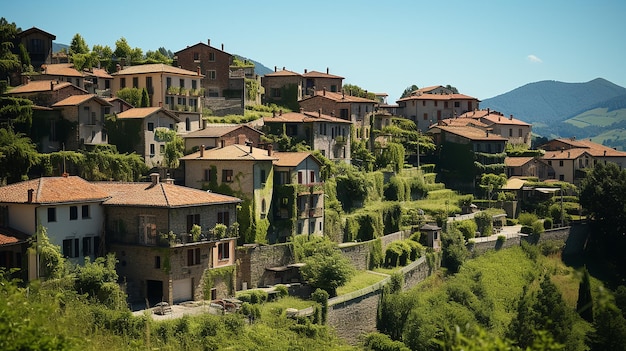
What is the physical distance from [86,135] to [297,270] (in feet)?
53.6

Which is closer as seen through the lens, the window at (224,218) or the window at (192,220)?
the window at (192,220)

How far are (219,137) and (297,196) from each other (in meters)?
7.11

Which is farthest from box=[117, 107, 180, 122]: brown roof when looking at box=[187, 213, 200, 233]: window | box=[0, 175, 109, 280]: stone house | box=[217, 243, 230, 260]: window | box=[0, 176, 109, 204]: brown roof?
box=[187, 213, 200, 233]: window

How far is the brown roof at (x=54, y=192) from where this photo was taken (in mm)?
43562

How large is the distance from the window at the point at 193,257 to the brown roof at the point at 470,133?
153 feet

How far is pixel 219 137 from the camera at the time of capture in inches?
2359

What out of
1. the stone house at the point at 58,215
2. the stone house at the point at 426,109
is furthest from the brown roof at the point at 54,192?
the stone house at the point at 426,109

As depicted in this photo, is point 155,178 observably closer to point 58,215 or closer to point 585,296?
point 58,215

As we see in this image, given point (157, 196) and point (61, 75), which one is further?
point (61, 75)

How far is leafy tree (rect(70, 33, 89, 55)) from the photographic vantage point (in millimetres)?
81375

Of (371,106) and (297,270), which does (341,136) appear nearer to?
(371,106)

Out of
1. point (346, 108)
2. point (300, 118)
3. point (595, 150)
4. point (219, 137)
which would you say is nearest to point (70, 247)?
point (219, 137)

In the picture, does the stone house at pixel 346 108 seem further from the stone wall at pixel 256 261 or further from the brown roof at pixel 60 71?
the stone wall at pixel 256 261

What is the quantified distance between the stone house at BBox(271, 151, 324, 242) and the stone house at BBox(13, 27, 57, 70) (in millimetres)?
24997
